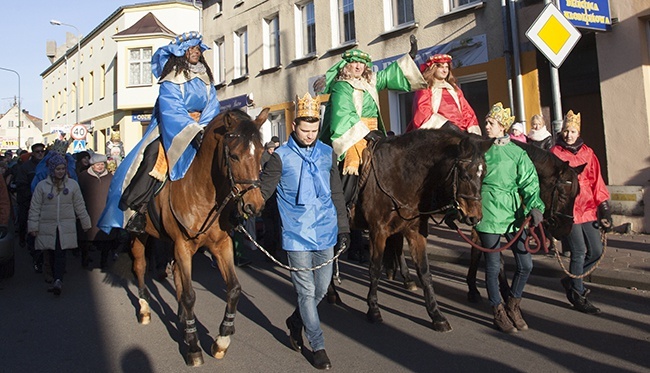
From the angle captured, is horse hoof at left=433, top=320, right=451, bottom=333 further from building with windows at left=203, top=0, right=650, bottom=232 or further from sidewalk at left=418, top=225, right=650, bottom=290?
building with windows at left=203, top=0, right=650, bottom=232

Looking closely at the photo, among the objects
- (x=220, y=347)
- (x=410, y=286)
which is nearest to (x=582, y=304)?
(x=410, y=286)

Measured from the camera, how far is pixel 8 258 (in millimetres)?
8141

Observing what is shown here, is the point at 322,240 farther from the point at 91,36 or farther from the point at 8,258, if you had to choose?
the point at 91,36

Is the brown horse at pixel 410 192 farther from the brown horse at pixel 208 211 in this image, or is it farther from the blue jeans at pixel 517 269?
the brown horse at pixel 208 211

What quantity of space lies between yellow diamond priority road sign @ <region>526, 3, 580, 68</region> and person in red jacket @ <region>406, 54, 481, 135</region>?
6.26ft

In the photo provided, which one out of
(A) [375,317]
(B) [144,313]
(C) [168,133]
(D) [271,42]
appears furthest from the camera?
(D) [271,42]

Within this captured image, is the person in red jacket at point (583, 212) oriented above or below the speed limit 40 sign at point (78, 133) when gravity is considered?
below

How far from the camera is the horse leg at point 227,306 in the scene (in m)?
4.66

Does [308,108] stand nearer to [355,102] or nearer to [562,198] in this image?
[355,102]

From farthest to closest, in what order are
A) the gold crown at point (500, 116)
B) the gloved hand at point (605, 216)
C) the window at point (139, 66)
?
the window at point (139, 66) → the gloved hand at point (605, 216) → the gold crown at point (500, 116)

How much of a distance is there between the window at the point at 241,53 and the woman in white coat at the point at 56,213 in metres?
13.9

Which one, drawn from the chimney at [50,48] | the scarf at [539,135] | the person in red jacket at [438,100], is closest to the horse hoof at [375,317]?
the person in red jacket at [438,100]

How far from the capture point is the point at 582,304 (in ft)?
18.2

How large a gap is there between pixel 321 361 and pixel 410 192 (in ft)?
6.61
